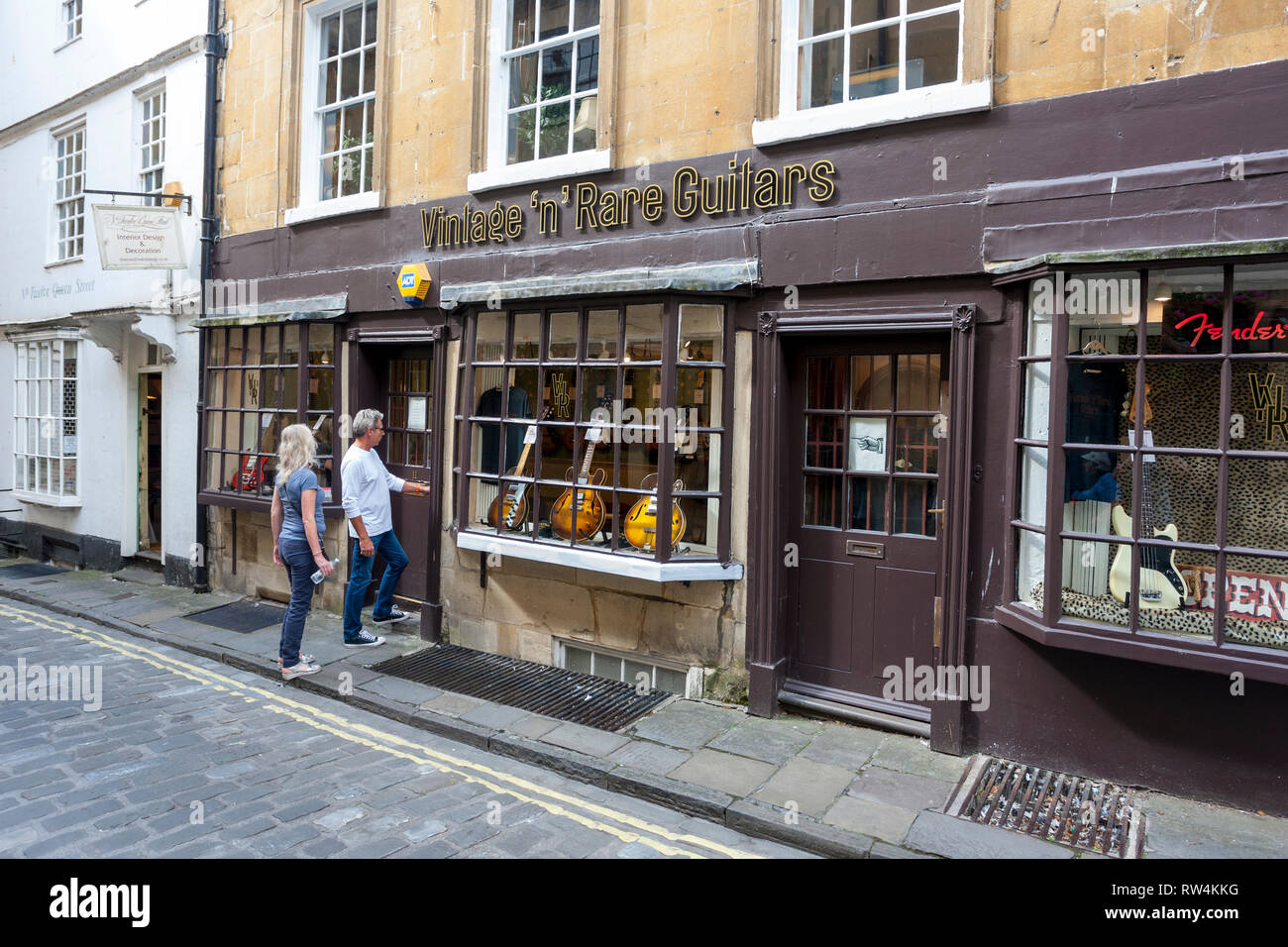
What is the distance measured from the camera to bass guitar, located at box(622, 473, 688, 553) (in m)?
6.39

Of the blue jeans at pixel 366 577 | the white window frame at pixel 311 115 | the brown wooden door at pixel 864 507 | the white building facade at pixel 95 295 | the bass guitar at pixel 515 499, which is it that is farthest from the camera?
the white building facade at pixel 95 295

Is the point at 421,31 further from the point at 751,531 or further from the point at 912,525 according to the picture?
the point at 912,525

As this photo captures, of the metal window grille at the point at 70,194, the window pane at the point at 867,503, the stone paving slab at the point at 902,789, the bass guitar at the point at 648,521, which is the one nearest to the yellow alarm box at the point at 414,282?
the bass guitar at the point at 648,521

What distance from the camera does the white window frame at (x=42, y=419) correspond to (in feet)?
40.2

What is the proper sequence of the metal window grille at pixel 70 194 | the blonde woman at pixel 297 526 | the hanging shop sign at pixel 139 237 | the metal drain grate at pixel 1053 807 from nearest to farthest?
1. the metal drain grate at pixel 1053 807
2. the blonde woman at pixel 297 526
3. the hanging shop sign at pixel 139 237
4. the metal window grille at pixel 70 194

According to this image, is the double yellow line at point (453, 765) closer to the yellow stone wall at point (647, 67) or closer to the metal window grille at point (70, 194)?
the yellow stone wall at point (647, 67)

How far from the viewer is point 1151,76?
473cm

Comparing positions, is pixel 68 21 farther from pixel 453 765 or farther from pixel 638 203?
pixel 453 765

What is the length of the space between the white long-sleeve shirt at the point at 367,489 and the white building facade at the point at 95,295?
3.88m

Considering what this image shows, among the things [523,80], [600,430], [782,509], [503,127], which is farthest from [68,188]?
[782,509]

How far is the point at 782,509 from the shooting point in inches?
240

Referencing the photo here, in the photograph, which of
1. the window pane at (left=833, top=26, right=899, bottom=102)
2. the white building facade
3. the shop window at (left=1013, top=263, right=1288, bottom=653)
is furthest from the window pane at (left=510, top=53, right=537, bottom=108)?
the white building facade

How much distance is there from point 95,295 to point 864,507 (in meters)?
11.1
